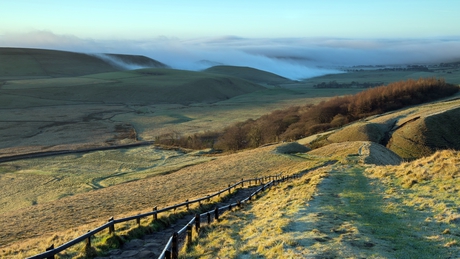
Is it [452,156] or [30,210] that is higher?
[452,156]

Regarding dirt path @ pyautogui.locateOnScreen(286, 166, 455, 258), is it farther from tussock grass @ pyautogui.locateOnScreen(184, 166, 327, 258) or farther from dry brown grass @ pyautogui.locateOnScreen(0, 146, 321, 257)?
dry brown grass @ pyautogui.locateOnScreen(0, 146, 321, 257)

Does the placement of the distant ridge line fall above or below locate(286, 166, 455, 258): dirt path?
below

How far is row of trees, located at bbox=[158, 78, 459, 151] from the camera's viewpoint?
71.7 meters

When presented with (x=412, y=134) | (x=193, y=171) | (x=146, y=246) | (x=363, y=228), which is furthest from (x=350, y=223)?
(x=412, y=134)

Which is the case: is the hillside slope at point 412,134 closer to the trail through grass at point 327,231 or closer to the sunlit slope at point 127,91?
the trail through grass at point 327,231

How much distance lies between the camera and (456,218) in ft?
42.8

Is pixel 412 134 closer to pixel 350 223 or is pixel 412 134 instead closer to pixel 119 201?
pixel 119 201

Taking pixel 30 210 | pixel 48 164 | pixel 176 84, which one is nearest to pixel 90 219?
pixel 30 210

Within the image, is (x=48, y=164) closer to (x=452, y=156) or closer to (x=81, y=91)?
(x=452, y=156)

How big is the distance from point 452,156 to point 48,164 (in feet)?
152

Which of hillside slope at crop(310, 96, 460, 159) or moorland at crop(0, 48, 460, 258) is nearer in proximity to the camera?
moorland at crop(0, 48, 460, 258)

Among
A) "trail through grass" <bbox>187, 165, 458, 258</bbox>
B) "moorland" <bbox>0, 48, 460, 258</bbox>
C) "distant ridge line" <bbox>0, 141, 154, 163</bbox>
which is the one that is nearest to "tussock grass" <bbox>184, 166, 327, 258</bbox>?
"trail through grass" <bbox>187, 165, 458, 258</bbox>

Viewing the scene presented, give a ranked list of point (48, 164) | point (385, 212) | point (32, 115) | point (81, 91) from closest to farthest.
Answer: point (385, 212) → point (48, 164) → point (32, 115) → point (81, 91)

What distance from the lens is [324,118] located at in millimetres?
78938
